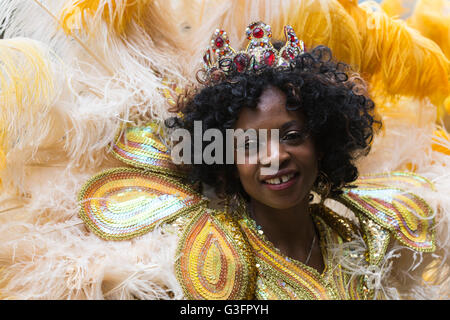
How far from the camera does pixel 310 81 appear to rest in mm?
1808

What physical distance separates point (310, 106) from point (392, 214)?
0.60 m

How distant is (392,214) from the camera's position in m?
2.10

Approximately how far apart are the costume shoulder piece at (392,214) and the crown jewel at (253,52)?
56cm

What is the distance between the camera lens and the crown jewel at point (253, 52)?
72.8 inches

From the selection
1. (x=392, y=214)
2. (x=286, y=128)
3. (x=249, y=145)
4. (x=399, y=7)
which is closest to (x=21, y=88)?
(x=249, y=145)

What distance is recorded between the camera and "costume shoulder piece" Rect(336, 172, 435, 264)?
2.06 meters

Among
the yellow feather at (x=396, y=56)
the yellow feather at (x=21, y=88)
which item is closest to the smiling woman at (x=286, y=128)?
the yellow feather at (x=396, y=56)

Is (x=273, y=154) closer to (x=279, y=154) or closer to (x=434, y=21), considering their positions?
(x=279, y=154)

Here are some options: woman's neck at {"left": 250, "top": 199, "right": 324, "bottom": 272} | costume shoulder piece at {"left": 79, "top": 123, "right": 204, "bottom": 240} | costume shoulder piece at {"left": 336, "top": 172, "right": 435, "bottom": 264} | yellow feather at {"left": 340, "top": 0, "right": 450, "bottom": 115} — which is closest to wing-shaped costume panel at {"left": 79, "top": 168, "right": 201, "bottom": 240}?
costume shoulder piece at {"left": 79, "top": 123, "right": 204, "bottom": 240}

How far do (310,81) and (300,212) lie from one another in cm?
48

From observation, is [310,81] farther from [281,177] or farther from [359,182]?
[359,182]

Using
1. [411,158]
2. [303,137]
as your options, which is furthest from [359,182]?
[303,137]

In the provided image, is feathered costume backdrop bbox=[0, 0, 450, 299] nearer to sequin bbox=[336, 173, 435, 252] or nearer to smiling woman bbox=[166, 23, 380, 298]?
sequin bbox=[336, 173, 435, 252]

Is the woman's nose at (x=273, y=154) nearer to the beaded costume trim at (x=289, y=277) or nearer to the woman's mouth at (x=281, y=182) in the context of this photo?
the woman's mouth at (x=281, y=182)
